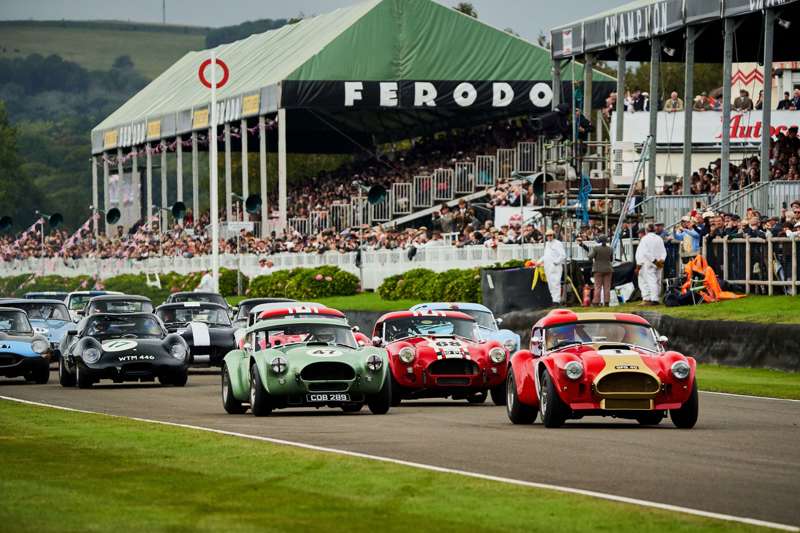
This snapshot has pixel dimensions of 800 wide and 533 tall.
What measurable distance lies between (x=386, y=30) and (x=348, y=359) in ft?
165

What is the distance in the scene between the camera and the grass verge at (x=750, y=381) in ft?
78.4

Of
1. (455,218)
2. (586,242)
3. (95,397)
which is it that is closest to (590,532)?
(95,397)

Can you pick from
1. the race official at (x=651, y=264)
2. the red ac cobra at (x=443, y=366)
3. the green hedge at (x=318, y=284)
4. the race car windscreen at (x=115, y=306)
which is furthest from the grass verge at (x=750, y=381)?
the green hedge at (x=318, y=284)

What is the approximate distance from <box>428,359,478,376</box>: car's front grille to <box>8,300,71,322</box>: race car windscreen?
1320 cm

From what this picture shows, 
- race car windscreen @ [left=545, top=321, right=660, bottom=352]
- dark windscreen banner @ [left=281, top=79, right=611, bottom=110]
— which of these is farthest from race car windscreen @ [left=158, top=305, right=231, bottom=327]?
dark windscreen banner @ [left=281, top=79, right=611, bottom=110]

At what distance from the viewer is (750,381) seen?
26.1 meters

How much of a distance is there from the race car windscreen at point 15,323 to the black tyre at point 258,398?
9303 millimetres

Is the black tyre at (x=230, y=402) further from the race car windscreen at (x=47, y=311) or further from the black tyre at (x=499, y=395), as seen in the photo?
the race car windscreen at (x=47, y=311)

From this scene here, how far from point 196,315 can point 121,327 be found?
583 cm

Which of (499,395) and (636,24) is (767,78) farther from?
(499,395)

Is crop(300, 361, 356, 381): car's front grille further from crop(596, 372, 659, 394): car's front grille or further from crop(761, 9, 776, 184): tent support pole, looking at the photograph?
crop(761, 9, 776, 184): tent support pole

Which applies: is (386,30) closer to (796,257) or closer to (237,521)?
(796,257)

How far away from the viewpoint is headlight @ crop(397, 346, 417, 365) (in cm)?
2216

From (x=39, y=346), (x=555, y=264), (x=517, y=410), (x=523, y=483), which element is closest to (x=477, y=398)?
(x=517, y=410)
